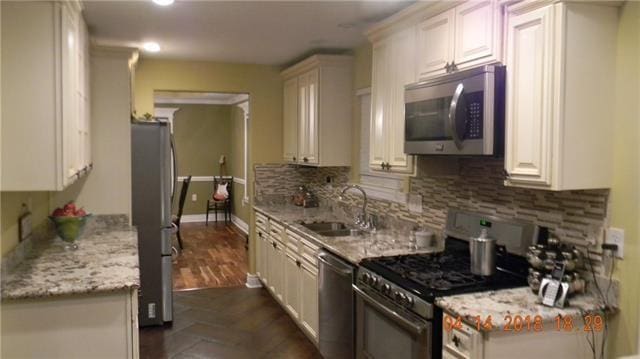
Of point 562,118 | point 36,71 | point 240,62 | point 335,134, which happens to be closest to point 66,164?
point 36,71

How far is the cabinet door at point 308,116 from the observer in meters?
4.77

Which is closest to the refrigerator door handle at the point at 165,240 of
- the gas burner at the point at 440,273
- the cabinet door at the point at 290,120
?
the cabinet door at the point at 290,120

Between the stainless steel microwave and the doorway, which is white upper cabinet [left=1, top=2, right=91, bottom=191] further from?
the doorway

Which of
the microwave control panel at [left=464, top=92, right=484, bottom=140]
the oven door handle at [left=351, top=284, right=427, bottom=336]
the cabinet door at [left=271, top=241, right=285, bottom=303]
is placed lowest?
the cabinet door at [left=271, top=241, right=285, bottom=303]

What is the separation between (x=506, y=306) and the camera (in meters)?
2.12

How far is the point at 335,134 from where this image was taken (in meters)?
4.75

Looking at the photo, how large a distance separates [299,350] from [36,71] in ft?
8.65

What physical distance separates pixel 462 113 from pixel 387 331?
113 centimetres

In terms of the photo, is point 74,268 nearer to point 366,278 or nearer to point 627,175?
point 366,278

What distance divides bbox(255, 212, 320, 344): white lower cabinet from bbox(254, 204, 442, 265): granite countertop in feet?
0.25

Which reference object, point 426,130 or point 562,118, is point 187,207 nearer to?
point 426,130

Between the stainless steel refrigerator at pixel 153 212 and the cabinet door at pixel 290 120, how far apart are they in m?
1.35

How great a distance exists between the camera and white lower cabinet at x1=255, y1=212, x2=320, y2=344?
379 cm

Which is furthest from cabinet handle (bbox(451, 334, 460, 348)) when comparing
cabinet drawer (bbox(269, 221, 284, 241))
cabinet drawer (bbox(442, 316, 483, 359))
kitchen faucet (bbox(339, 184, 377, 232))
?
cabinet drawer (bbox(269, 221, 284, 241))
